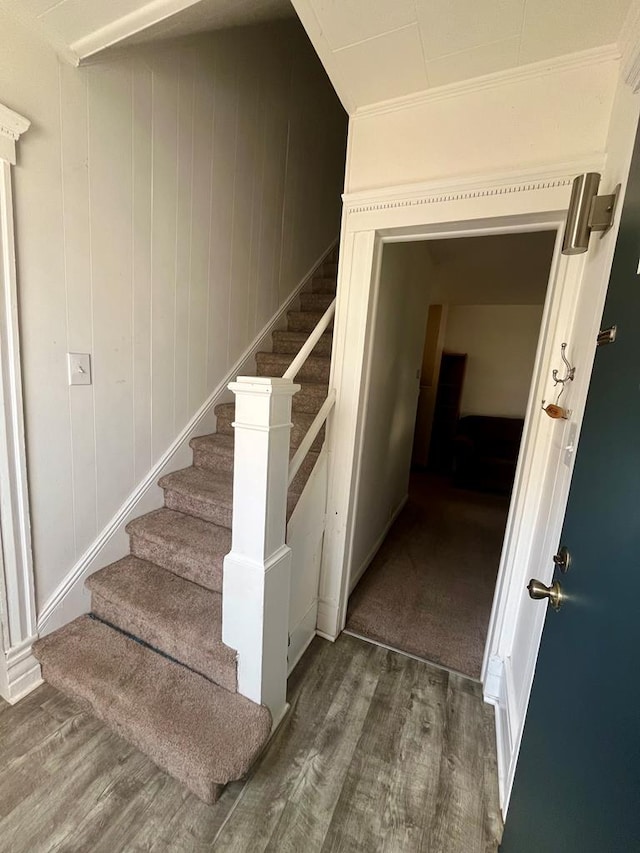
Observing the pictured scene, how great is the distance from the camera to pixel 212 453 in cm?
212

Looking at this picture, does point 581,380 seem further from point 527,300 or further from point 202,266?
point 527,300

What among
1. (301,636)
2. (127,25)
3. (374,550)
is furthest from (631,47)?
(374,550)

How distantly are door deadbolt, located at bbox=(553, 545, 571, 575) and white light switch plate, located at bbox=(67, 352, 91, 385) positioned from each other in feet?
5.86

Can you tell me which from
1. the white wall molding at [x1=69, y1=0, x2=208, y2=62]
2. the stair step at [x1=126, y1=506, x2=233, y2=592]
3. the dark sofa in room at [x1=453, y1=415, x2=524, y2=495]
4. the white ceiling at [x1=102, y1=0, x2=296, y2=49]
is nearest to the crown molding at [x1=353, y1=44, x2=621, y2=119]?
the white ceiling at [x1=102, y1=0, x2=296, y2=49]

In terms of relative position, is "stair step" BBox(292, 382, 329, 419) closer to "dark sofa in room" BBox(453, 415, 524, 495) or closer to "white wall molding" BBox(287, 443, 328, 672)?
"white wall molding" BBox(287, 443, 328, 672)

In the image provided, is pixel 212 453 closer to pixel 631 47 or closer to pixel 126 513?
pixel 126 513

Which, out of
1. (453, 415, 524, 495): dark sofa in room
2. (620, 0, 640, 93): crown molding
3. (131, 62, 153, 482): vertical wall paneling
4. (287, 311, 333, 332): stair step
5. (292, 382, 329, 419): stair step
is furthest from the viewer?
(453, 415, 524, 495): dark sofa in room

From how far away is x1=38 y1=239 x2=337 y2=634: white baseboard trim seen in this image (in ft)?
5.21

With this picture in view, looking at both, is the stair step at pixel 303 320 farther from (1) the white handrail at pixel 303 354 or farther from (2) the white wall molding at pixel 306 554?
(2) the white wall molding at pixel 306 554

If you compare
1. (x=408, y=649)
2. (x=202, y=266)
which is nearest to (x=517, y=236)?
(x=202, y=266)

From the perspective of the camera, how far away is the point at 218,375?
91.2 inches

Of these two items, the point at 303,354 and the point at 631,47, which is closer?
the point at 631,47

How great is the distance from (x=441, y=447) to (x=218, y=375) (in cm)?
389

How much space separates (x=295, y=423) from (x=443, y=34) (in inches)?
64.6
